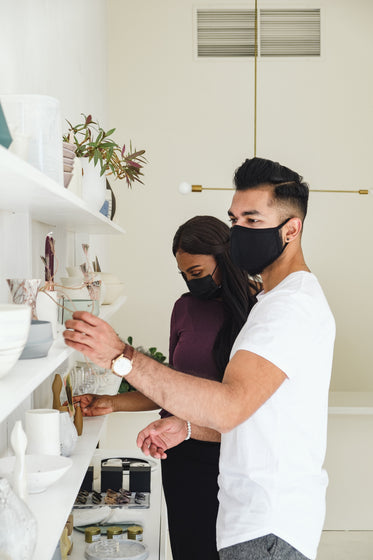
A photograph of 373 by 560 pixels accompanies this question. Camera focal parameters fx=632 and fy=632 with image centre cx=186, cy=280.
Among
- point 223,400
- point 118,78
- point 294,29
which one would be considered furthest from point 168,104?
point 223,400

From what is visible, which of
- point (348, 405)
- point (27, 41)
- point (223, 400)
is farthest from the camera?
point (348, 405)

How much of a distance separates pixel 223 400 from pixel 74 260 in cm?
149

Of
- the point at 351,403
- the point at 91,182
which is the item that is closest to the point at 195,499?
the point at 91,182

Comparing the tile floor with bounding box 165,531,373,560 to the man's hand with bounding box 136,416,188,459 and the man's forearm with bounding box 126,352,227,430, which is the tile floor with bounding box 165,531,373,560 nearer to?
the man's hand with bounding box 136,416,188,459

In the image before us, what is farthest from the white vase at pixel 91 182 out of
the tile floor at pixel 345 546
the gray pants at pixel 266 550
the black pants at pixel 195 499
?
the tile floor at pixel 345 546

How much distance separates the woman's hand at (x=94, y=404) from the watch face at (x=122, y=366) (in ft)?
2.80

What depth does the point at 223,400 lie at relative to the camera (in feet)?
3.91

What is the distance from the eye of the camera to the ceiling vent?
4488 mm

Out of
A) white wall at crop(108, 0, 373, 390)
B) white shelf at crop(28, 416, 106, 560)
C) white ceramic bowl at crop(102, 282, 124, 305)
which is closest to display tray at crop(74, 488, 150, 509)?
white shelf at crop(28, 416, 106, 560)

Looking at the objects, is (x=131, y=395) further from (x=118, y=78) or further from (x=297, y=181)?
(x=118, y=78)

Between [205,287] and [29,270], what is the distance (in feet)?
2.60

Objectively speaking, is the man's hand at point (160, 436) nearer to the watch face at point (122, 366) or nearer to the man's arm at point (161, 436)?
the man's arm at point (161, 436)

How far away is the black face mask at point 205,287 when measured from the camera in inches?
85.4

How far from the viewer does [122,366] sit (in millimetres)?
1157
